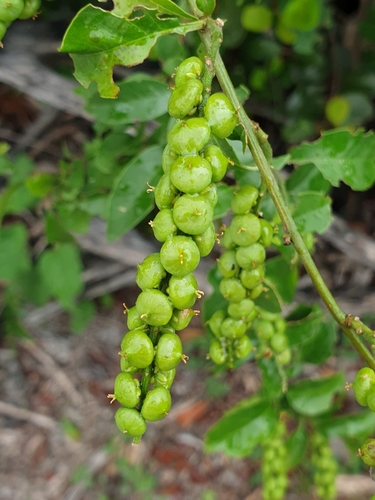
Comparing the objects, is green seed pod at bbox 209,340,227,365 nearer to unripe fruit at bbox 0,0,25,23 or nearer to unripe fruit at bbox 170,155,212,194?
unripe fruit at bbox 170,155,212,194

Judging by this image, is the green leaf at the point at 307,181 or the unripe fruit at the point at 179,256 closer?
the unripe fruit at the point at 179,256

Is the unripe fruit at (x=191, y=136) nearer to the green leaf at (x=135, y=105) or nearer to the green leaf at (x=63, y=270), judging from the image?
the green leaf at (x=135, y=105)

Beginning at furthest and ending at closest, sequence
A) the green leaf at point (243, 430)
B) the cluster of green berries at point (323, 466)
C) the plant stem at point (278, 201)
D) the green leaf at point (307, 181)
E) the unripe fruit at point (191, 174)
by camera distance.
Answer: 1. the cluster of green berries at point (323, 466)
2. the green leaf at point (243, 430)
3. the green leaf at point (307, 181)
4. the plant stem at point (278, 201)
5. the unripe fruit at point (191, 174)

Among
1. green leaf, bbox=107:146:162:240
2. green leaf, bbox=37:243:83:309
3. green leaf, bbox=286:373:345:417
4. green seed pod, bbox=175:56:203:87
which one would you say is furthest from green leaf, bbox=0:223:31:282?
green seed pod, bbox=175:56:203:87

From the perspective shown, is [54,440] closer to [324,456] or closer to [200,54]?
[324,456]

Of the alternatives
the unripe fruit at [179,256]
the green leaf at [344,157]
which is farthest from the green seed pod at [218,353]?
the green leaf at [344,157]

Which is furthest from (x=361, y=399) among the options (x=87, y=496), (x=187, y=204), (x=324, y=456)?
(x=87, y=496)
